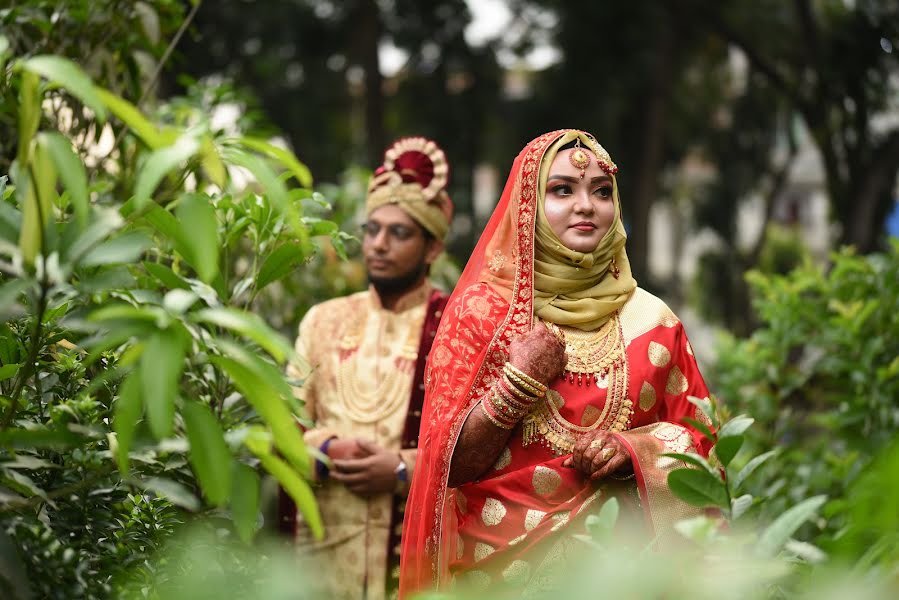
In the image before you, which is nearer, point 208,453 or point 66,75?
point 66,75

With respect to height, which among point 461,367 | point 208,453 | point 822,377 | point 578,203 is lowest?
point 822,377

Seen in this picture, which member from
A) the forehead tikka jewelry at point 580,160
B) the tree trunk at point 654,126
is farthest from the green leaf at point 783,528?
the tree trunk at point 654,126

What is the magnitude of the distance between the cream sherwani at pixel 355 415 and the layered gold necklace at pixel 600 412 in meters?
1.06

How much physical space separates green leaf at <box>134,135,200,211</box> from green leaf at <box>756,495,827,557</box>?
0.97 meters

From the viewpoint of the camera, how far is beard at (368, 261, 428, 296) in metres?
3.96

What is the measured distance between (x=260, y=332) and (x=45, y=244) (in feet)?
1.36

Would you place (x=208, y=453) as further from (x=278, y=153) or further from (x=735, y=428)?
(x=735, y=428)

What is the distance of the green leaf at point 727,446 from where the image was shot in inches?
69.7

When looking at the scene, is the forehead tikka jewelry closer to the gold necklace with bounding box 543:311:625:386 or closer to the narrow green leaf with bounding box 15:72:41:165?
the gold necklace with bounding box 543:311:625:386

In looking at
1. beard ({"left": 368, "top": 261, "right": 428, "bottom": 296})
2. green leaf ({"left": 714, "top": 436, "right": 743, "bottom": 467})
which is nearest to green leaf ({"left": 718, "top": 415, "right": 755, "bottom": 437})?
green leaf ({"left": 714, "top": 436, "right": 743, "bottom": 467})

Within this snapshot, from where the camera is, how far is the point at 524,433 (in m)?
2.73

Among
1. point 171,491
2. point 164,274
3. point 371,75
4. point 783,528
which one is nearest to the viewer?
point 783,528

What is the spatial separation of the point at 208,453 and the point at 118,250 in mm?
407

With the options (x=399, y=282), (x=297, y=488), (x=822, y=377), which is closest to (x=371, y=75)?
(x=822, y=377)
